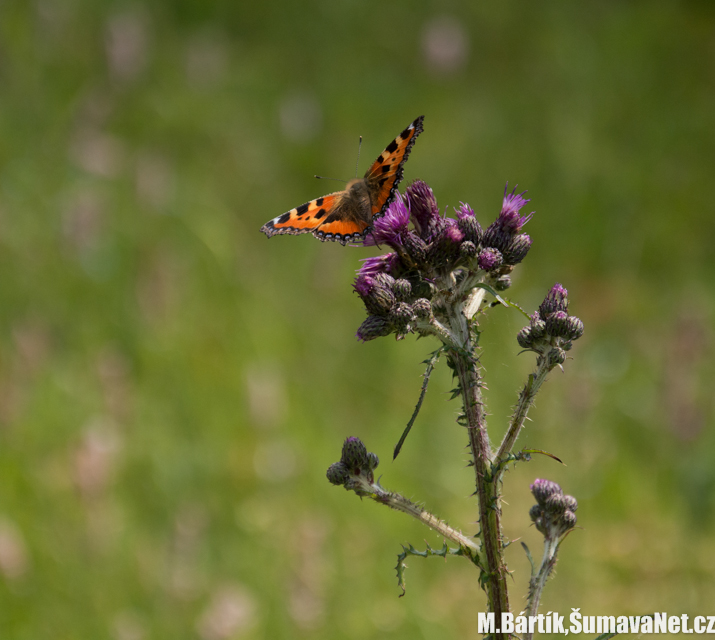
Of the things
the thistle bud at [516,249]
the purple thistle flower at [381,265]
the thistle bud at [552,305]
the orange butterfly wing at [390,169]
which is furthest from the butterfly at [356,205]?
the thistle bud at [552,305]

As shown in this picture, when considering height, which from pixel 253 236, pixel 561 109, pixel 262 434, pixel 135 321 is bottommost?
pixel 262 434

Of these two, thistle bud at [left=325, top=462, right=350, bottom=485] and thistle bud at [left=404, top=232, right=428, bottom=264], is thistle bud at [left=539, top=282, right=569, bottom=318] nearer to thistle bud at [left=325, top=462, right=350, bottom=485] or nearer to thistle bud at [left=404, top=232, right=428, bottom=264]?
thistle bud at [left=404, top=232, right=428, bottom=264]

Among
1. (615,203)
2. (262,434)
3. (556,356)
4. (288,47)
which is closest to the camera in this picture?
(556,356)

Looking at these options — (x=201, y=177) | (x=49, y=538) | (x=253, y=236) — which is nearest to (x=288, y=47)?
(x=201, y=177)

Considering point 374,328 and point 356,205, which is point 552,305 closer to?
point 374,328

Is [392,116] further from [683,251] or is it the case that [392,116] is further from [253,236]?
[683,251]

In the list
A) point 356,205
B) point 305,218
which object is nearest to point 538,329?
point 356,205

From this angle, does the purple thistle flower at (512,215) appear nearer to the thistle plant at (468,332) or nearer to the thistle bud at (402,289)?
the thistle plant at (468,332)
